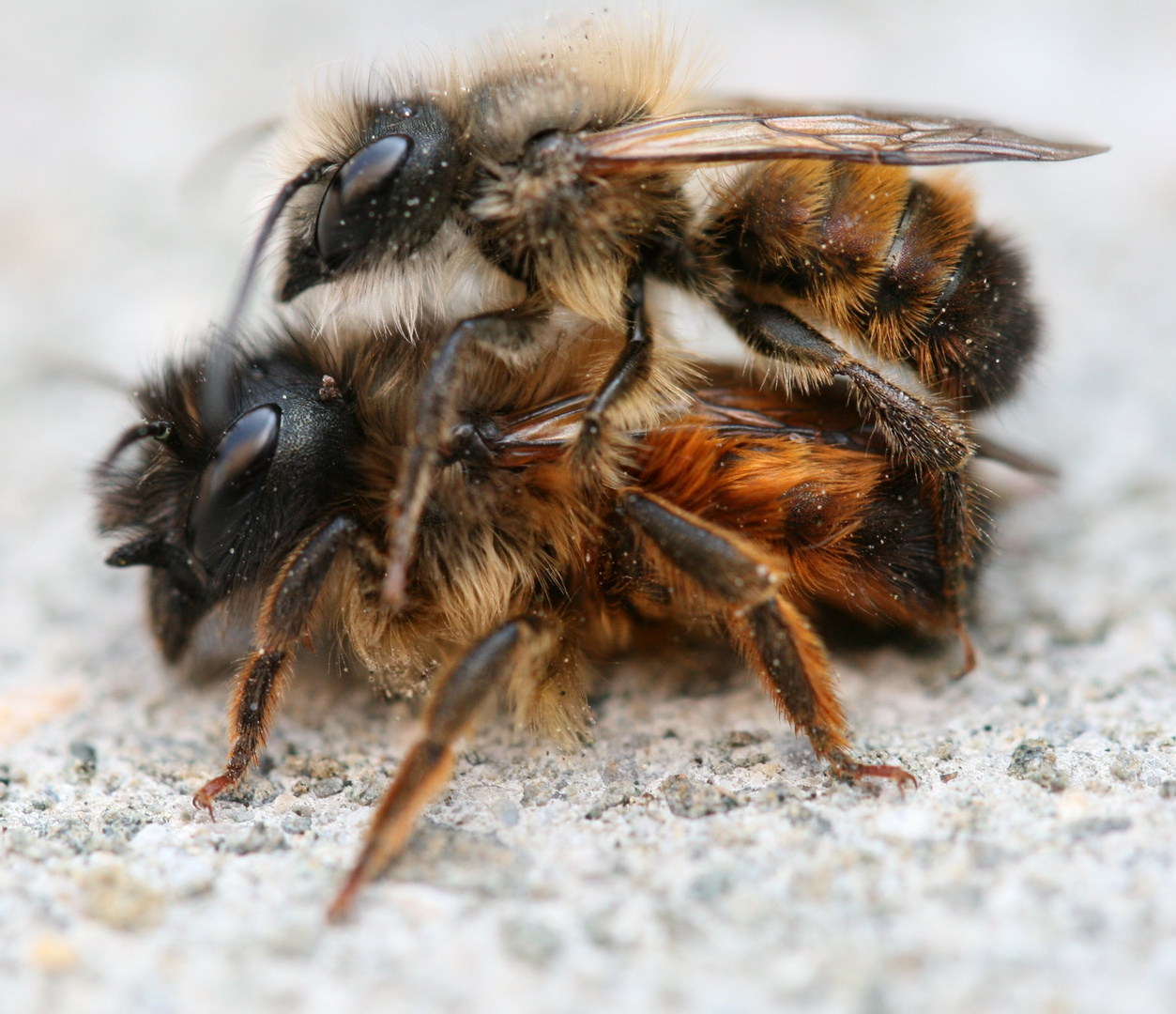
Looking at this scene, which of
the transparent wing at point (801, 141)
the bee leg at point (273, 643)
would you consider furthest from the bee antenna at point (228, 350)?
the transparent wing at point (801, 141)

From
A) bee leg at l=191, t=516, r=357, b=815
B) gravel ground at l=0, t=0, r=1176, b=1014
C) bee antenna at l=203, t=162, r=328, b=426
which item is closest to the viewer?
gravel ground at l=0, t=0, r=1176, b=1014

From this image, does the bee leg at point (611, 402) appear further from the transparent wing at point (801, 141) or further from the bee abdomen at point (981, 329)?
the bee abdomen at point (981, 329)

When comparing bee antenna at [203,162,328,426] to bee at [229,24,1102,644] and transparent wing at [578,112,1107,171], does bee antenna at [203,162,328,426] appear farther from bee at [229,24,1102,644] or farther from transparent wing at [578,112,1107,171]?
transparent wing at [578,112,1107,171]

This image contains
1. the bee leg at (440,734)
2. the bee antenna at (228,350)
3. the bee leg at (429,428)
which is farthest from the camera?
the bee antenna at (228,350)

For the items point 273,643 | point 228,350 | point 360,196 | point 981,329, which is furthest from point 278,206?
point 981,329

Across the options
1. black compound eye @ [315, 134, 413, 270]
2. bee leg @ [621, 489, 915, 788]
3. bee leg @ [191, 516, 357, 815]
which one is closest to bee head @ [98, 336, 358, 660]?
bee leg @ [191, 516, 357, 815]

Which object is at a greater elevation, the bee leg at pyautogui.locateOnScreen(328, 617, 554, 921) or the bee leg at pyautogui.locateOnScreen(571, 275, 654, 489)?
the bee leg at pyautogui.locateOnScreen(571, 275, 654, 489)

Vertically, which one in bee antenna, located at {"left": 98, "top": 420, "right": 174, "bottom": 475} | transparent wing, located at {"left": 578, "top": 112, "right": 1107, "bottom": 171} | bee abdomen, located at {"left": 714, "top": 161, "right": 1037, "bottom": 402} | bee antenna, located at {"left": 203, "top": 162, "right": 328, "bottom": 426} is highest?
transparent wing, located at {"left": 578, "top": 112, "right": 1107, "bottom": 171}

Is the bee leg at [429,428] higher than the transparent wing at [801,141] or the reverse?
the reverse

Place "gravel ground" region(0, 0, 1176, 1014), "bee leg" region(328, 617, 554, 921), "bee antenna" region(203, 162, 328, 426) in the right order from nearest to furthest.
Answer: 1. "gravel ground" region(0, 0, 1176, 1014)
2. "bee leg" region(328, 617, 554, 921)
3. "bee antenna" region(203, 162, 328, 426)

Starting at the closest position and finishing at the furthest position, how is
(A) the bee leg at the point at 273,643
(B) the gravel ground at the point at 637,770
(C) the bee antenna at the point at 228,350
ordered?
1. (B) the gravel ground at the point at 637,770
2. (A) the bee leg at the point at 273,643
3. (C) the bee antenna at the point at 228,350
